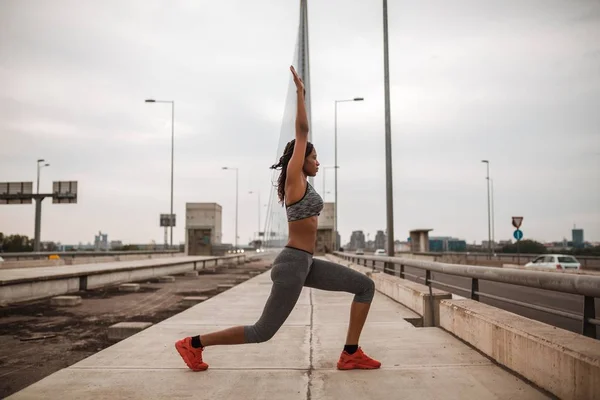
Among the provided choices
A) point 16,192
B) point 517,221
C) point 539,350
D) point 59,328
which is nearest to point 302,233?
point 539,350

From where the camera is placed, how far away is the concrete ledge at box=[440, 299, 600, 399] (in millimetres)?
2775

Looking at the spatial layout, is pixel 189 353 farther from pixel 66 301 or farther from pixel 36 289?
pixel 36 289

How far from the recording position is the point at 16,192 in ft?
136

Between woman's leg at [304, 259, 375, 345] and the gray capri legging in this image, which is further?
woman's leg at [304, 259, 375, 345]

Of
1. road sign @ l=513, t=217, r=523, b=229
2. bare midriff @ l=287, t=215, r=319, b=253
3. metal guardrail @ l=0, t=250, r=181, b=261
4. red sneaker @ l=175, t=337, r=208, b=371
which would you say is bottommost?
metal guardrail @ l=0, t=250, r=181, b=261

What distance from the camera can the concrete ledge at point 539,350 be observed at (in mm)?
2775

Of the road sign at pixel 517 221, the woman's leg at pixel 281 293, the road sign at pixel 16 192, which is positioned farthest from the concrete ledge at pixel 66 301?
the road sign at pixel 16 192

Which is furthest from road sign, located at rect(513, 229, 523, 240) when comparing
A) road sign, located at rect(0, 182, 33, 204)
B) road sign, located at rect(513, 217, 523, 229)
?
road sign, located at rect(0, 182, 33, 204)

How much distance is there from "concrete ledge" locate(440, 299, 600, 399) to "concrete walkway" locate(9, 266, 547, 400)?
0.38 feet

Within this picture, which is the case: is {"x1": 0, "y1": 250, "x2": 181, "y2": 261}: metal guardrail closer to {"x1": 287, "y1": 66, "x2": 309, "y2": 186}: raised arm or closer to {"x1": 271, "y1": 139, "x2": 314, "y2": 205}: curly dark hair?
{"x1": 271, "y1": 139, "x2": 314, "y2": 205}: curly dark hair

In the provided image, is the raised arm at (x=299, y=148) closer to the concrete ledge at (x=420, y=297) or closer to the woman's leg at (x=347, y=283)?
the woman's leg at (x=347, y=283)

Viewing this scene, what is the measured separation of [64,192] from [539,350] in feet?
147

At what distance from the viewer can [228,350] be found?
480 centimetres

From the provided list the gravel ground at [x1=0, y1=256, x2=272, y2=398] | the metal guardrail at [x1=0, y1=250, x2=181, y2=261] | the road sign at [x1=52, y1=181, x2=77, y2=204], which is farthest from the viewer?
the road sign at [x1=52, y1=181, x2=77, y2=204]
